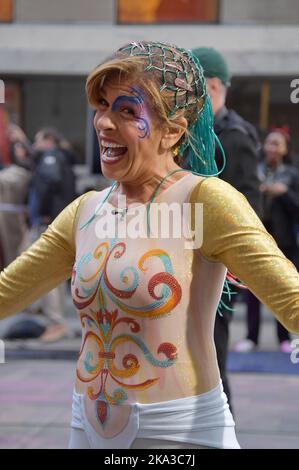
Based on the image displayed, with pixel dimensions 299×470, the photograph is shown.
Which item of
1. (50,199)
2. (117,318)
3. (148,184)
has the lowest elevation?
(50,199)

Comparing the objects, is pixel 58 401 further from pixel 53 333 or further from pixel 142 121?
pixel 142 121

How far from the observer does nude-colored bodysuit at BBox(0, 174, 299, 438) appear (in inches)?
96.4

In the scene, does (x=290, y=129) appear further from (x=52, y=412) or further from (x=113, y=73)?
(x=113, y=73)

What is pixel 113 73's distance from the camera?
2.52 metres

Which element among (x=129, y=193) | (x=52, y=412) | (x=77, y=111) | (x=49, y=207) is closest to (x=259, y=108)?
(x=77, y=111)

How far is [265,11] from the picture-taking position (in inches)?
597

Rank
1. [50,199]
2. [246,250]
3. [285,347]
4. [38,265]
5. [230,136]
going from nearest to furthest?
[246,250], [38,265], [230,136], [285,347], [50,199]

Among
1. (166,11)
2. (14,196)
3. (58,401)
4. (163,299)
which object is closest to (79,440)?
(163,299)

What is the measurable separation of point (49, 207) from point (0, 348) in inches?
247

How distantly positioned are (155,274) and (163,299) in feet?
0.21

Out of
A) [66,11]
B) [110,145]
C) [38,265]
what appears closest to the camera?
[110,145]

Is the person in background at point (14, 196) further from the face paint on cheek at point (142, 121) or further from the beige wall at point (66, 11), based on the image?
the face paint on cheek at point (142, 121)

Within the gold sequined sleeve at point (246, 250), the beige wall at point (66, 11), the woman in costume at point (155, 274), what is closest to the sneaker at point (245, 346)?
the woman in costume at point (155, 274)

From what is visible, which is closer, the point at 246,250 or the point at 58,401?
the point at 246,250
